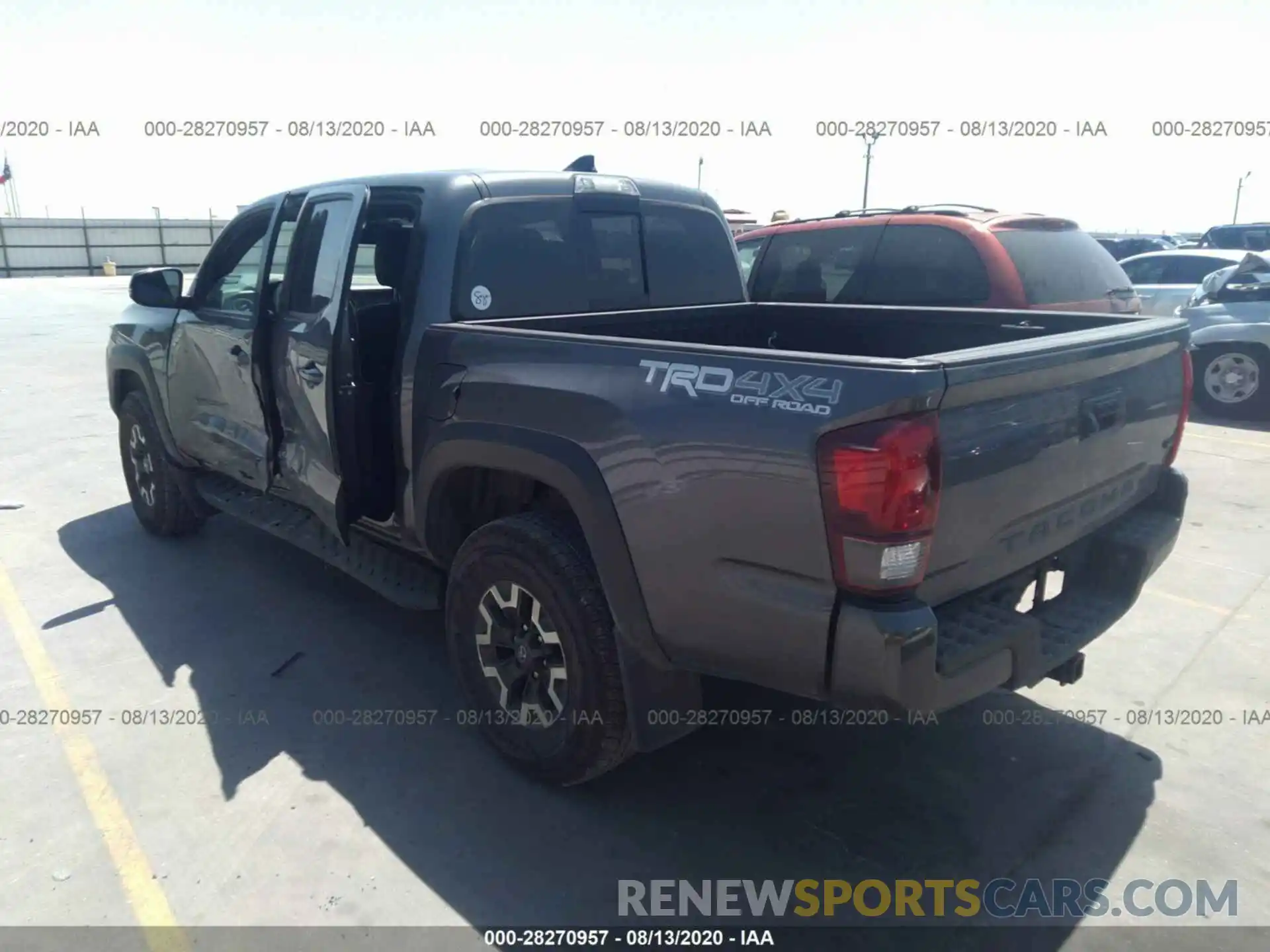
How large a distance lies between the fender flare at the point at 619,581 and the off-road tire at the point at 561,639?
69mm

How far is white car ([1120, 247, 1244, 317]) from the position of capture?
1131 centimetres

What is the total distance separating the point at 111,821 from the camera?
3025mm

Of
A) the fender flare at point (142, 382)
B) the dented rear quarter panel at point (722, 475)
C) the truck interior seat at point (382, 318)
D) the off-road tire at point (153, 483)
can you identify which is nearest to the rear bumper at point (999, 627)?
the dented rear quarter panel at point (722, 475)

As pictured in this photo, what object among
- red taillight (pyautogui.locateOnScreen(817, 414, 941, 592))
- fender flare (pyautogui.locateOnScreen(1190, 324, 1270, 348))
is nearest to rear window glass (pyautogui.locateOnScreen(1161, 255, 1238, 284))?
fender flare (pyautogui.locateOnScreen(1190, 324, 1270, 348))

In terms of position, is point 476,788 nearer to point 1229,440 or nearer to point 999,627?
point 999,627

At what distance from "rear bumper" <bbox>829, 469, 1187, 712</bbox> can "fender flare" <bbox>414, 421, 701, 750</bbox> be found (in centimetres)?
61

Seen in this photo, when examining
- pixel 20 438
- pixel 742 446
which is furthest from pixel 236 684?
pixel 20 438

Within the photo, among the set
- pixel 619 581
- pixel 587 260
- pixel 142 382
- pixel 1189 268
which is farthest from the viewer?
pixel 1189 268

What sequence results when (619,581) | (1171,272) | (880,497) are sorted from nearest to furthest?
1. (880,497)
2. (619,581)
3. (1171,272)

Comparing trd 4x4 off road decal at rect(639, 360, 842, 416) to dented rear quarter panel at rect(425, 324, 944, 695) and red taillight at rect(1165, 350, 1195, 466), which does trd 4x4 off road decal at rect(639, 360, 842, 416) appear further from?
red taillight at rect(1165, 350, 1195, 466)

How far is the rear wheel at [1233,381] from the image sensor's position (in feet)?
29.9

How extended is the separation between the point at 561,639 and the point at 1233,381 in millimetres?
9033

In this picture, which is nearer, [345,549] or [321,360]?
[321,360]

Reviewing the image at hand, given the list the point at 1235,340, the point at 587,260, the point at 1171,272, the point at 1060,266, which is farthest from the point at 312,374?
the point at 1171,272
